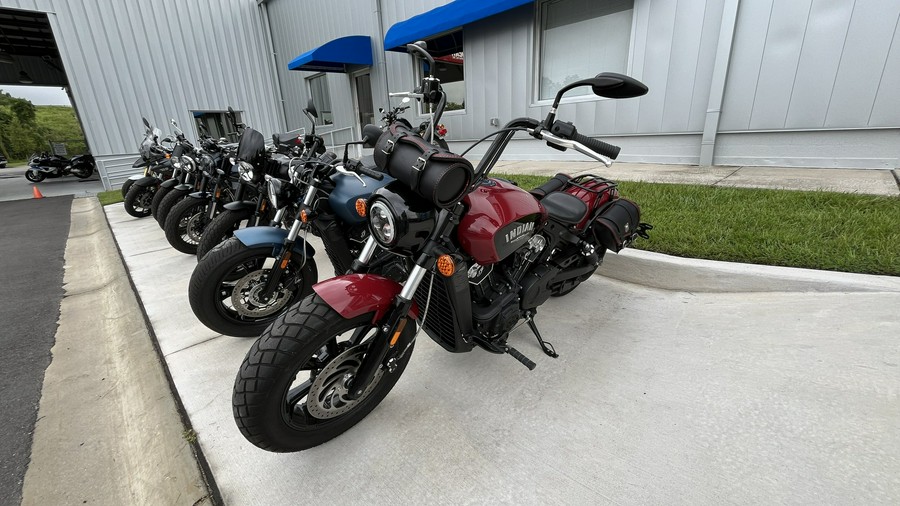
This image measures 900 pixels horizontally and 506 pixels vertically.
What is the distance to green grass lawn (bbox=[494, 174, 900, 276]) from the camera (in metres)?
2.54

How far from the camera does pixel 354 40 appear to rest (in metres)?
9.80

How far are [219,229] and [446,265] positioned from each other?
2.32 m

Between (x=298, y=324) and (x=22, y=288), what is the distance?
162 inches

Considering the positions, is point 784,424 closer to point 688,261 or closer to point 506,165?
point 688,261

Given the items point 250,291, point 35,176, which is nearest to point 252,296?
point 250,291

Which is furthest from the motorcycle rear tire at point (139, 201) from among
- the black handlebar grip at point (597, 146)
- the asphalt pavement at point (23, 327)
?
the black handlebar grip at point (597, 146)

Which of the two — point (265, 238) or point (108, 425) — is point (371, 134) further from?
point (108, 425)

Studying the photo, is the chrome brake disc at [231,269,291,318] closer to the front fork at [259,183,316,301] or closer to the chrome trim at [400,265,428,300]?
the front fork at [259,183,316,301]

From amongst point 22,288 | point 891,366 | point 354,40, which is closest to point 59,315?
point 22,288

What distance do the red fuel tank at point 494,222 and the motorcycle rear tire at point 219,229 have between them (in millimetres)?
2236

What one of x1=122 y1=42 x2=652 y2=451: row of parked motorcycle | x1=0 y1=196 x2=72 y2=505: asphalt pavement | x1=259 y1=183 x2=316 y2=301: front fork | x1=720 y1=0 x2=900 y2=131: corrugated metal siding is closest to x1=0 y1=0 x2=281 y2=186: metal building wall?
x1=0 y1=196 x2=72 y2=505: asphalt pavement

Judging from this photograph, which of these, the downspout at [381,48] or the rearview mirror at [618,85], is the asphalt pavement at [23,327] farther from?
the downspout at [381,48]

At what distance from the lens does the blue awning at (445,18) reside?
643 centimetres

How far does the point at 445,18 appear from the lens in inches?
281
